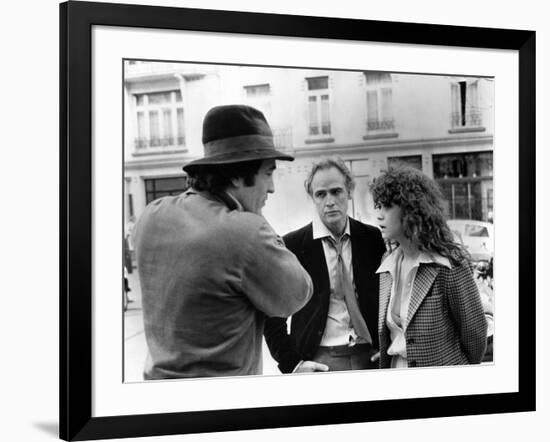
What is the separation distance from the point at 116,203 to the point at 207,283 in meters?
0.45

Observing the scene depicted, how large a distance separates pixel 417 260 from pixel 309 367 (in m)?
0.64

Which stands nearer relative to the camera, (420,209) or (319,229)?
(319,229)

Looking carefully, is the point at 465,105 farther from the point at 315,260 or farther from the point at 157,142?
the point at 157,142

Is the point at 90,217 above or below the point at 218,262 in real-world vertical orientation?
above

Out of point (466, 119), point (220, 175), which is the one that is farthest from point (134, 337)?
point (466, 119)

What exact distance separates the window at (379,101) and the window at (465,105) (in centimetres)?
29

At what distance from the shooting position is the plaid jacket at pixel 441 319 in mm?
4035

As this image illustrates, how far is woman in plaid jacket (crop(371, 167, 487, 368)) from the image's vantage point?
4.01 metres

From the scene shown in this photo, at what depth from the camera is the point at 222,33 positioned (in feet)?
12.4

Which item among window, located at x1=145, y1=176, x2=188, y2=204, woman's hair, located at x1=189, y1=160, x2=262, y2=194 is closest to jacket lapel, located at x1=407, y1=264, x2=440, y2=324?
woman's hair, located at x1=189, y1=160, x2=262, y2=194

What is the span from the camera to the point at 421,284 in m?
4.07

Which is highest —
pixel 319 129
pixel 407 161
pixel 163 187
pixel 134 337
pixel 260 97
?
pixel 260 97

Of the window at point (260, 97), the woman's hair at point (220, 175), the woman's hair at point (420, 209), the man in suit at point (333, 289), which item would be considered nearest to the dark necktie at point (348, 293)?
the man in suit at point (333, 289)

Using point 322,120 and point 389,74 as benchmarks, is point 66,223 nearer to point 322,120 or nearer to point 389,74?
point 322,120
